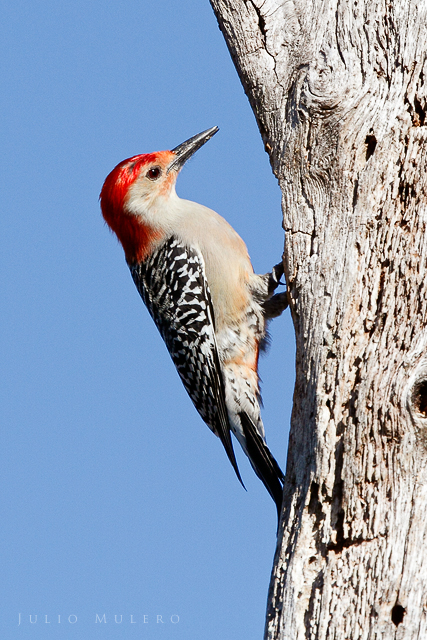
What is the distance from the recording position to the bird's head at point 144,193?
209 inches

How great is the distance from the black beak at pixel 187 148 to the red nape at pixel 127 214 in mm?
173

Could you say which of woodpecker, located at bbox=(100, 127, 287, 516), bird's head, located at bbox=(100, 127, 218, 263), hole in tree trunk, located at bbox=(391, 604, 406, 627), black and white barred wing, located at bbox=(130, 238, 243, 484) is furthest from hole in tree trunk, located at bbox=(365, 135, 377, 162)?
bird's head, located at bbox=(100, 127, 218, 263)

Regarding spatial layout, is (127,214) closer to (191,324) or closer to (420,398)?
(191,324)

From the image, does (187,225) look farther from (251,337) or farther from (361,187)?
(361,187)

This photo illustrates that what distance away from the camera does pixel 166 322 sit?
17.1 ft

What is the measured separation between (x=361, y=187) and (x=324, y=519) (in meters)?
→ 1.50

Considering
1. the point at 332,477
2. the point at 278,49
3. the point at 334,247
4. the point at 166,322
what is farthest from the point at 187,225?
the point at 332,477

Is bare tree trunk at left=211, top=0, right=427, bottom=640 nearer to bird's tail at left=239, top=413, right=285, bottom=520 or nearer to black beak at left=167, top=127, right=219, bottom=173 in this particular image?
bird's tail at left=239, top=413, right=285, bottom=520

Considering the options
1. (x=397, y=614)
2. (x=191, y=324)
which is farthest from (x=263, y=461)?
(x=397, y=614)

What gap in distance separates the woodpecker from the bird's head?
0.04ft

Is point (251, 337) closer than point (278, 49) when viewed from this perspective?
No

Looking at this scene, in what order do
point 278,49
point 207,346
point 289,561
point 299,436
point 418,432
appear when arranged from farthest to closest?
point 207,346 < point 278,49 < point 299,436 < point 289,561 < point 418,432

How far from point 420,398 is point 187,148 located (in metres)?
3.26

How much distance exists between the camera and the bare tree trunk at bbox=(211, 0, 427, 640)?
2.75 meters
